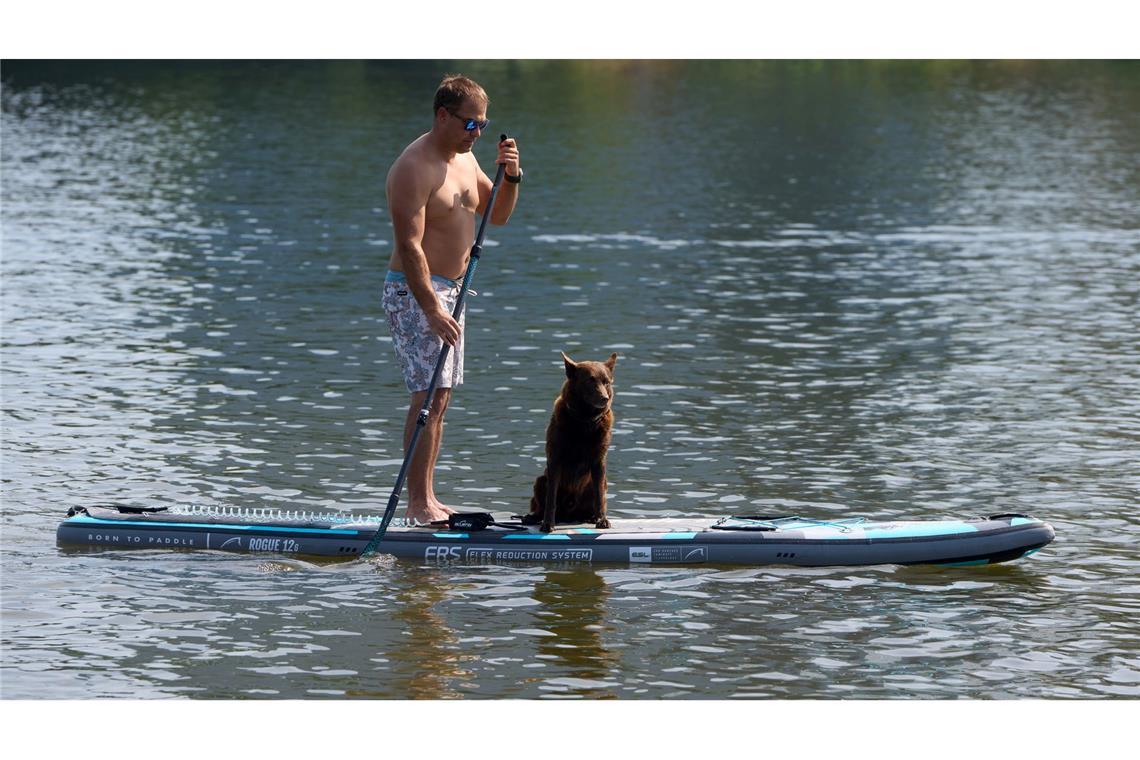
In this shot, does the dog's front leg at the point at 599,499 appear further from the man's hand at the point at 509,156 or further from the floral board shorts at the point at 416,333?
the man's hand at the point at 509,156

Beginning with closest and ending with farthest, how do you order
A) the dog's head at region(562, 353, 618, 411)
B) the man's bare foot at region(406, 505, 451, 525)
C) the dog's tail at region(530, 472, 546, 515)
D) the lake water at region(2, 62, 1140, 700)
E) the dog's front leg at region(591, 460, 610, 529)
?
the lake water at region(2, 62, 1140, 700) < the dog's head at region(562, 353, 618, 411) < the dog's front leg at region(591, 460, 610, 529) < the dog's tail at region(530, 472, 546, 515) < the man's bare foot at region(406, 505, 451, 525)

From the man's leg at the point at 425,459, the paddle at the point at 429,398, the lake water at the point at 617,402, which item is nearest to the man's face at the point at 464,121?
the paddle at the point at 429,398

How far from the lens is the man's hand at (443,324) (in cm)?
1034

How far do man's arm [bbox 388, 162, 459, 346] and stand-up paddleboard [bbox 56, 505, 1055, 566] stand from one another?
135cm

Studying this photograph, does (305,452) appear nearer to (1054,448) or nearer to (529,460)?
(529,460)

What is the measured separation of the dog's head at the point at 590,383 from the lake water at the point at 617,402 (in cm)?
113

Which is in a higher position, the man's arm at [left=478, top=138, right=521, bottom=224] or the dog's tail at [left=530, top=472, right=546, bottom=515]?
the man's arm at [left=478, top=138, right=521, bottom=224]

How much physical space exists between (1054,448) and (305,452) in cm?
606

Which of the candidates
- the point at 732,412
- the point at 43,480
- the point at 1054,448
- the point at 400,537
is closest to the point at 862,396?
the point at 732,412

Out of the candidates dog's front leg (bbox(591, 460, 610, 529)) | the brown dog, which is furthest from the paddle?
dog's front leg (bbox(591, 460, 610, 529))

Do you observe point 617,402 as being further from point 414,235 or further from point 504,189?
point 414,235

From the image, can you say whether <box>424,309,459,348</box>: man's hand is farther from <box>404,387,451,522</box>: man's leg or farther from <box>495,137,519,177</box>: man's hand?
<box>495,137,519,177</box>: man's hand

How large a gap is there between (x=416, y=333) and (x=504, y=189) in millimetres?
1131

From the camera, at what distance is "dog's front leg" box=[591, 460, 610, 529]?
34.8 ft
